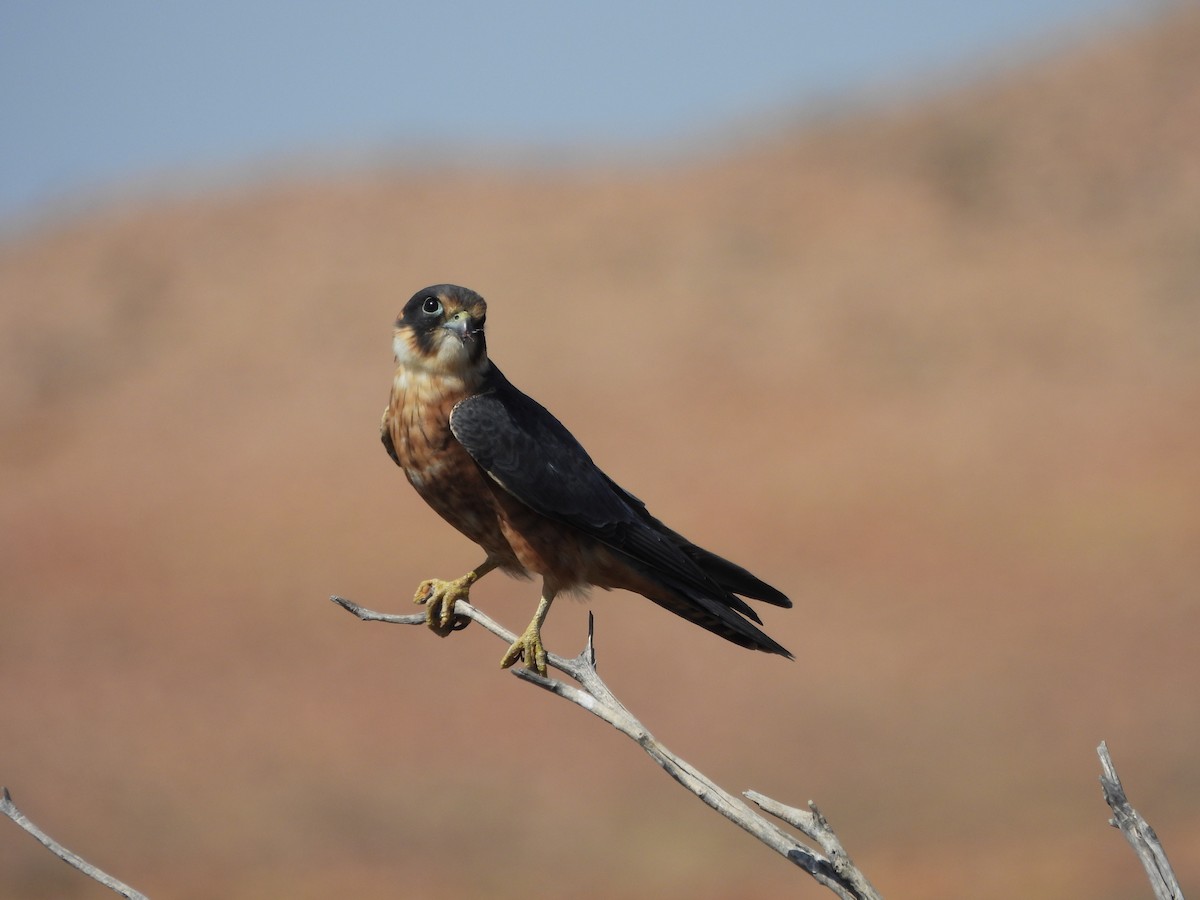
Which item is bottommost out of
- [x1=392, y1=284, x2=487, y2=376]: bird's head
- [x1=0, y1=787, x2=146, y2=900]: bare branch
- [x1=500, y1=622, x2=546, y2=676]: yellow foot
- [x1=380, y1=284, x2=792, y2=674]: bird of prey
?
[x1=0, y1=787, x2=146, y2=900]: bare branch

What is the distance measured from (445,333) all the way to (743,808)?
2053 mm

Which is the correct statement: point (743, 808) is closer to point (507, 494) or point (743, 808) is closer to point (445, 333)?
point (507, 494)

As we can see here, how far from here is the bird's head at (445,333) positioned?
14.9ft

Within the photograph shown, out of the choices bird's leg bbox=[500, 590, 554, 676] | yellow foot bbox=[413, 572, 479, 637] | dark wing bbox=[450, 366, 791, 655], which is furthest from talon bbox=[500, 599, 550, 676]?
dark wing bbox=[450, 366, 791, 655]

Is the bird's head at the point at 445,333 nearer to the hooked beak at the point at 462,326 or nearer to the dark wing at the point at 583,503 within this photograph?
the hooked beak at the point at 462,326

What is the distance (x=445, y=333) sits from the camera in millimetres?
4570

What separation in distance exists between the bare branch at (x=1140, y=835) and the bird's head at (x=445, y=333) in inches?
96.6

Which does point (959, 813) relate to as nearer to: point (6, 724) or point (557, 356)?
point (6, 724)

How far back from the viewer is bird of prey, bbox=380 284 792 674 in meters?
4.53

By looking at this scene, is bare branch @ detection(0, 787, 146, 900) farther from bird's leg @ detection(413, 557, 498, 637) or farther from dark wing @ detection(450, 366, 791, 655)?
dark wing @ detection(450, 366, 791, 655)

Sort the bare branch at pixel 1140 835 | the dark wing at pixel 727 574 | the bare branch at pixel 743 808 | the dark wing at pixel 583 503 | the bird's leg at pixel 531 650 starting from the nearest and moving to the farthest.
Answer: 1. the bare branch at pixel 1140 835
2. the bare branch at pixel 743 808
3. the bird's leg at pixel 531 650
4. the dark wing at pixel 583 503
5. the dark wing at pixel 727 574

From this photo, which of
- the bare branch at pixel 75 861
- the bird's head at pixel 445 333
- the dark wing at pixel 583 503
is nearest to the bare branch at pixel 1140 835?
the dark wing at pixel 583 503

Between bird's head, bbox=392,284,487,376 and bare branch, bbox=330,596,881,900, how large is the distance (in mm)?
1135

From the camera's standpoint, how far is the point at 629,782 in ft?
45.0
